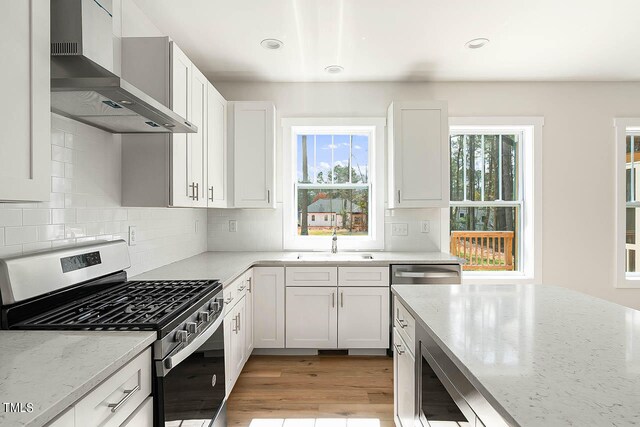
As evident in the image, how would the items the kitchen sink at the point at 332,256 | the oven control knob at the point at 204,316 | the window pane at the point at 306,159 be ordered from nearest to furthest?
the oven control knob at the point at 204,316, the kitchen sink at the point at 332,256, the window pane at the point at 306,159

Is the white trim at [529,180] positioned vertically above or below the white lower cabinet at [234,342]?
above

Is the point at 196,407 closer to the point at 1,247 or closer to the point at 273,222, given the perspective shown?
the point at 1,247

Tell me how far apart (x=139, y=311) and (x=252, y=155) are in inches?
86.3

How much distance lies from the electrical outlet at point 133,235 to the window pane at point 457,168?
308cm

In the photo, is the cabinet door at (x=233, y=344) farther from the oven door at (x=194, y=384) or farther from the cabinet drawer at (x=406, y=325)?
the cabinet drawer at (x=406, y=325)

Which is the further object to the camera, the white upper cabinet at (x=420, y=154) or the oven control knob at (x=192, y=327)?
the white upper cabinet at (x=420, y=154)

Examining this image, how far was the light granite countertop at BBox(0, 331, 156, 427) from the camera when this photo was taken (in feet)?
2.66

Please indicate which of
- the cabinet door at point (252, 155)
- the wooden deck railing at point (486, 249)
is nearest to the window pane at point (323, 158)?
the cabinet door at point (252, 155)

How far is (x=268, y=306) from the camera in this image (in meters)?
3.19

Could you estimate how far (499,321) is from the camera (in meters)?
1.34

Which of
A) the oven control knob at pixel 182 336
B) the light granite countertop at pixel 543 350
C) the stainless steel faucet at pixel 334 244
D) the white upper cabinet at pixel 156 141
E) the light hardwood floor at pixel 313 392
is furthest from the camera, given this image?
the stainless steel faucet at pixel 334 244

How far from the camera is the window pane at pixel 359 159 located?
3.91 m

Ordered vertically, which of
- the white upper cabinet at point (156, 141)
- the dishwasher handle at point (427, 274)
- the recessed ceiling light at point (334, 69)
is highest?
the recessed ceiling light at point (334, 69)

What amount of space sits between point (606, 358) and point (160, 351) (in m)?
1.40
